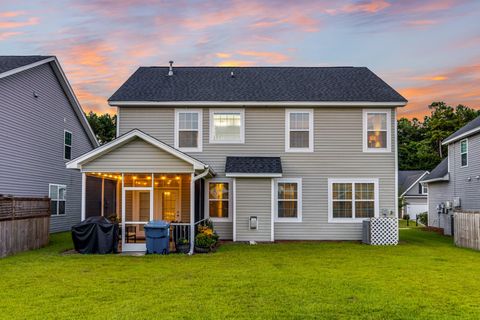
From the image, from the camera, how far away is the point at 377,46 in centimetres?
2112

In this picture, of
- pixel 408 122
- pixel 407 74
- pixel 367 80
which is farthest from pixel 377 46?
pixel 408 122

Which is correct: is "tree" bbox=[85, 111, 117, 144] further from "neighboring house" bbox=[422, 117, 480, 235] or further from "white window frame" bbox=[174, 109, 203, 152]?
"neighboring house" bbox=[422, 117, 480, 235]

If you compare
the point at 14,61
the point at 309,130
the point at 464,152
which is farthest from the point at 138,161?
the point at 464,152

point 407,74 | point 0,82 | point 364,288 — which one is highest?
point 407,74

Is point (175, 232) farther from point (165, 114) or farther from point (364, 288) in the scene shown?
point (364, 288)

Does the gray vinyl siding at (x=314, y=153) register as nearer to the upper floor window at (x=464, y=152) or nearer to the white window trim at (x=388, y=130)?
the white window trim at (x=388, y=130)

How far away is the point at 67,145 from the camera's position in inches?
912

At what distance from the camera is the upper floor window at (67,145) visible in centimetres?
2272

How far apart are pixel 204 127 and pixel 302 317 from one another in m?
12.2

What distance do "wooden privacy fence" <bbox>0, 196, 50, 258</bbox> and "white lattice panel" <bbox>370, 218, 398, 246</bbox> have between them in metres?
12.0

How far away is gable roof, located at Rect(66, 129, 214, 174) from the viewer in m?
14.1

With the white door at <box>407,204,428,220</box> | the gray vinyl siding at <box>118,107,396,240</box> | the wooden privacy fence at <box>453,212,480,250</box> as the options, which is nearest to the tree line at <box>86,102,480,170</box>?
the white door at <box>407,204,428,220</box>

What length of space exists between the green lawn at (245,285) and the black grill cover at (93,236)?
72 cm

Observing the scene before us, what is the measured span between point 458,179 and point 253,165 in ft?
36.4
